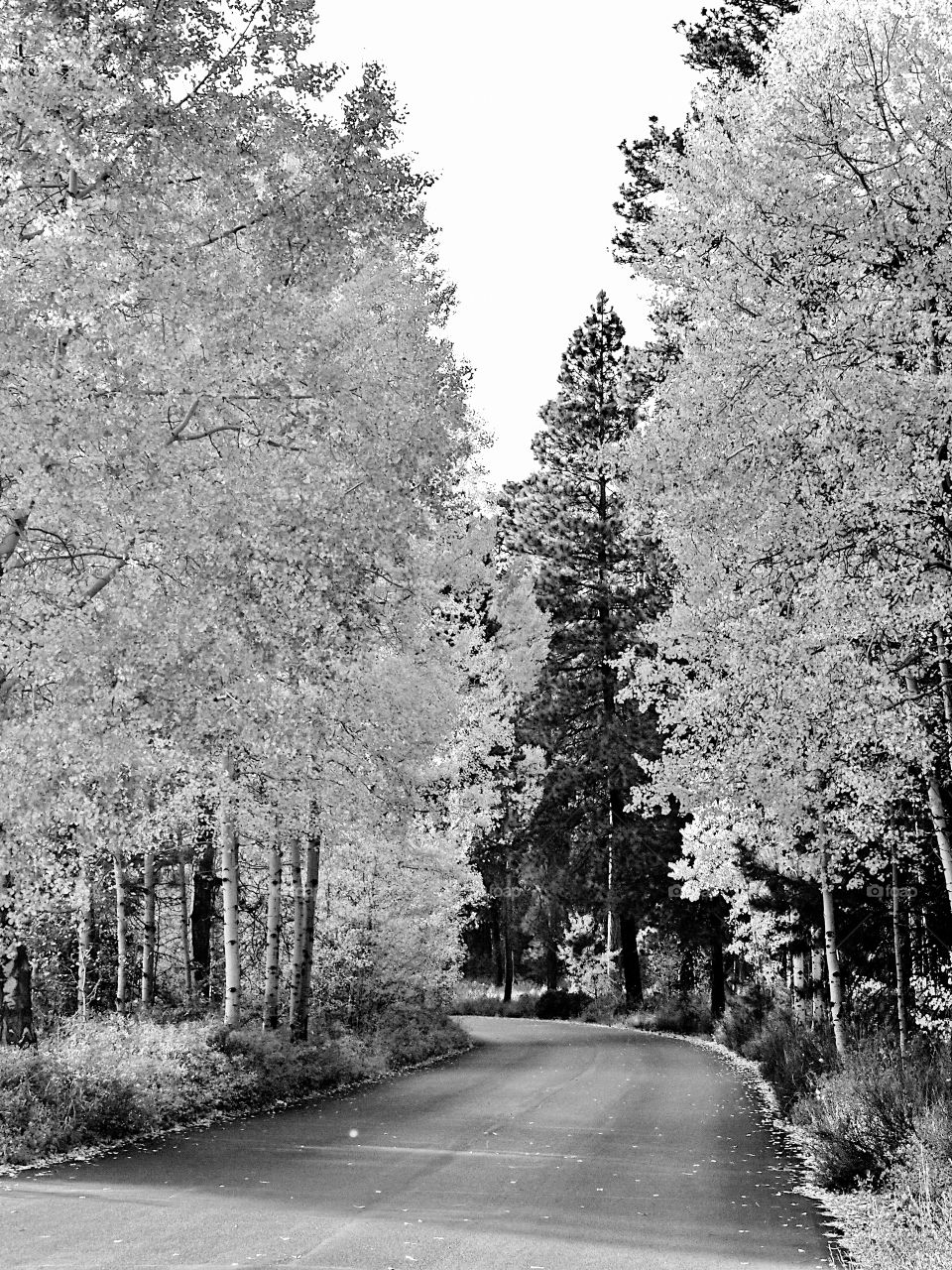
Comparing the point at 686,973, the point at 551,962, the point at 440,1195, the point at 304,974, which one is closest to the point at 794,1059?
the point at 440,1195

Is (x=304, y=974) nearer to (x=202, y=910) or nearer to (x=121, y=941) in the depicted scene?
(x=121, y=941)

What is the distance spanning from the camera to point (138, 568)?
26.8ft

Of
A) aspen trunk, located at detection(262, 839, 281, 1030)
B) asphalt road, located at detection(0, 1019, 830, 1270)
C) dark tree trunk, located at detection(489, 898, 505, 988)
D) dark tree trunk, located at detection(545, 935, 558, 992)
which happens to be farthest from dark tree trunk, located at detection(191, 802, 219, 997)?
dark tree trunk, located at detection(489, 898, 505, 988)

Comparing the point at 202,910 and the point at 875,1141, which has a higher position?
the point at 202,910

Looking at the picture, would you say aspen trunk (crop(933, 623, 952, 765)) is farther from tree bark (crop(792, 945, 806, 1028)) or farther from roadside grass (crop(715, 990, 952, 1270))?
tree bark (crop(792, 945, 806, 1028))

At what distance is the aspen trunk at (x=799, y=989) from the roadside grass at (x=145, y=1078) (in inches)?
259

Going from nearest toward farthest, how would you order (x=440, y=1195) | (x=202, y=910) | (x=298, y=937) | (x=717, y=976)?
(x=440, y=1195)
(x=298, y=937)
(x=202, y=910)
(x=717, y=976)

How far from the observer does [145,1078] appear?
1232 cm

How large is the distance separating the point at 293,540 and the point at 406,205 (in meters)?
3.10

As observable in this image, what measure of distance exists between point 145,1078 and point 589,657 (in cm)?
2456

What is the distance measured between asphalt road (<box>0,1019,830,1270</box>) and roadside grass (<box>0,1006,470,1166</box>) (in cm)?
47

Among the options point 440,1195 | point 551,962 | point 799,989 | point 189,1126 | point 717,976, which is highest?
point 799,989

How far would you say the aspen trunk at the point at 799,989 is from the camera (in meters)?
18.7

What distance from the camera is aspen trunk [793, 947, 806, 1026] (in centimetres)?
1868
